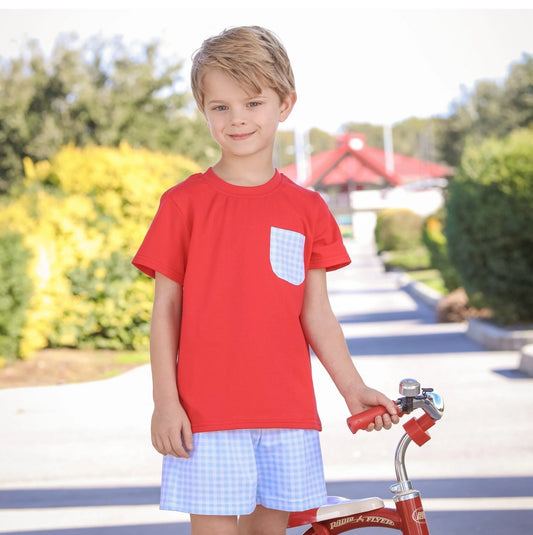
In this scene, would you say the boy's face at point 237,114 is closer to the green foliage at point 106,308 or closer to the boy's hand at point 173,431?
the boy's hand at point 173,431

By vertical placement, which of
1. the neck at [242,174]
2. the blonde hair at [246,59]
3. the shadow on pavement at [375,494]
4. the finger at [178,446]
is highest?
the blonde hair at [246,59]

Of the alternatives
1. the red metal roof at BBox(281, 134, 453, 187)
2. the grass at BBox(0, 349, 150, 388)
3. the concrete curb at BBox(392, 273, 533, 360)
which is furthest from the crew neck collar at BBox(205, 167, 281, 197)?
the red metal roof at BBox(281, 134, 453, 187)

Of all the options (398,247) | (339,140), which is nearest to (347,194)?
(339,140)

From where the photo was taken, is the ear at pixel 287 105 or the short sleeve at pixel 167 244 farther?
the ear at pixel 287 105

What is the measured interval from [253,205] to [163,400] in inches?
21.2

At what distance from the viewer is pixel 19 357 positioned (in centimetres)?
1086

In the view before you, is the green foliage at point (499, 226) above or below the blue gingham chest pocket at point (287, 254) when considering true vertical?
above

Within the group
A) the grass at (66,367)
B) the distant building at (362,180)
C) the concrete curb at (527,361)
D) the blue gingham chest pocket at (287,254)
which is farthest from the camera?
the distant building at (362,180)

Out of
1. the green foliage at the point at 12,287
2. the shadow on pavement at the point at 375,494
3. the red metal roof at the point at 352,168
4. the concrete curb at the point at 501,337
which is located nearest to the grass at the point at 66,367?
the green foliage at the point at 12,287

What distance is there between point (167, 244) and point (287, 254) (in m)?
0.30

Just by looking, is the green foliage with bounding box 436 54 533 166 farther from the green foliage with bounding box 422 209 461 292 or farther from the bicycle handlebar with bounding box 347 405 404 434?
the bicycle handlebar with bounding box 347 405 404 434

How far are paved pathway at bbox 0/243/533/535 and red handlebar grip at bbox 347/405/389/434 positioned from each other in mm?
2302

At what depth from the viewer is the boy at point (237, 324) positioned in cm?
252

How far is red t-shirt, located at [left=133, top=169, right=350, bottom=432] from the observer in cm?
255
